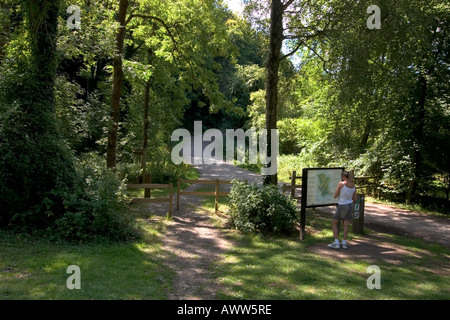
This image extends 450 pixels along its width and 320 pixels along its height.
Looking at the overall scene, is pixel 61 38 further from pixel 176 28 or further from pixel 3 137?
pixel 176 28

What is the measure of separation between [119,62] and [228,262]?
312 inches

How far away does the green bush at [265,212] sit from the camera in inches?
385

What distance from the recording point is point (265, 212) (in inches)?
390

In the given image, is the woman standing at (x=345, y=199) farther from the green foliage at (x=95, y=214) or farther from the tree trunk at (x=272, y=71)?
the green foliage at (x=95, y=214)

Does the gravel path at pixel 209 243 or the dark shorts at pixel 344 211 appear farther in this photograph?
the dark shorts at pixel 344 211

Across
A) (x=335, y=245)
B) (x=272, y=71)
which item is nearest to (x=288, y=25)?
(x=272, y=71)

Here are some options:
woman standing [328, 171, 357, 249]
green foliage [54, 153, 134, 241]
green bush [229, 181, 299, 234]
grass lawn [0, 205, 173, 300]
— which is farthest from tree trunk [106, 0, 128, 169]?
woman standing [328, 171, 357, 249]

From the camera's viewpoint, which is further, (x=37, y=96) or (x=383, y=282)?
(x=37, y=96)

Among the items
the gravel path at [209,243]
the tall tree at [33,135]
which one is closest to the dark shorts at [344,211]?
the gravel path at [209,243]

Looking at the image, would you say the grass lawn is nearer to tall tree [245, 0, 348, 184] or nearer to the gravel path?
the gravel path

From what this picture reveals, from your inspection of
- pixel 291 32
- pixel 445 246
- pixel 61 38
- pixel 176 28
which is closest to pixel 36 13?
pixel 61 38

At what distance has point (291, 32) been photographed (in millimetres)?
13391

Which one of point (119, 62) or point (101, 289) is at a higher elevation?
point (119, 62)
